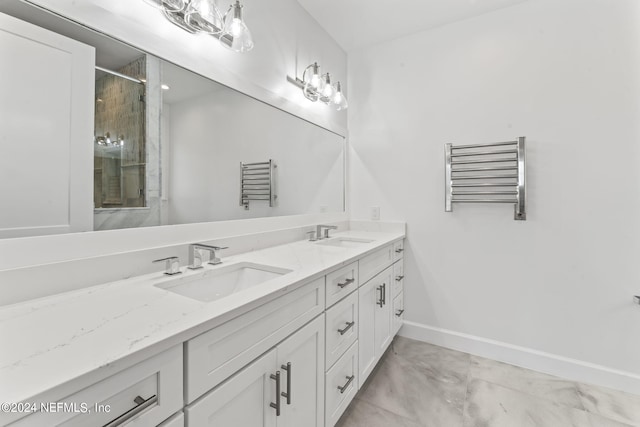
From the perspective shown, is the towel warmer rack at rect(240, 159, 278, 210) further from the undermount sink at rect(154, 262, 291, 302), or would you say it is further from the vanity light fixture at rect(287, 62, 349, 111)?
the vanity light fixture at rect(287, 62, 349, 111)

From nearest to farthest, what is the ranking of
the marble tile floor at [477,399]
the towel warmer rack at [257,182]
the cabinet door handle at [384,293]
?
the marble tile floor at [477,399] → the towel warmer rack at [257,182] → the cabinet door handle at [384,293]

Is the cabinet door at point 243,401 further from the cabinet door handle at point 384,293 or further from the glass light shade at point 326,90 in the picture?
the glass light shade at point 326,90

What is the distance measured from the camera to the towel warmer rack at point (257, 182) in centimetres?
158

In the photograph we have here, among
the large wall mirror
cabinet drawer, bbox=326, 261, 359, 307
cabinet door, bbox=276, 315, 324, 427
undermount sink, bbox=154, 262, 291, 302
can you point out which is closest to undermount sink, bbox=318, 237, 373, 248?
the large wall mirror

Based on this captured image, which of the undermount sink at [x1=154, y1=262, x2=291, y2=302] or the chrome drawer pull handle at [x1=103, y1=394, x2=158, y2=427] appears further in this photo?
the undermount sink at [x1=154, y1=262, x2=291, y2=302]

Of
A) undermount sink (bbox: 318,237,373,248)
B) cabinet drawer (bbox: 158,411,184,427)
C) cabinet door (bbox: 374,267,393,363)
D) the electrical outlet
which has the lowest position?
cabinet door (bbox: 374,267,393,363)

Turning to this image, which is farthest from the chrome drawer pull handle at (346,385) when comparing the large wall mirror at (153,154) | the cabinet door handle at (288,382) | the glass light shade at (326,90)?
the glass light shade at (326,90)

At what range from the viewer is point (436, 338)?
2.22m

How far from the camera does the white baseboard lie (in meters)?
1.71

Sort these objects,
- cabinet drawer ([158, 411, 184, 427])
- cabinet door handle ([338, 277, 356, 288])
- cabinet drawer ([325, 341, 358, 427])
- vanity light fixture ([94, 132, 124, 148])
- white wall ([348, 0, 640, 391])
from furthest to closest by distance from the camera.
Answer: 1. white wall ([348, 0, 640, 391])
2. cabinet door handle ([338, 277, 356, 288])
3. cabinet drawer ([325, 341, 358, 427])
4. vanity light fixture ([94, 132, 124, 148])
5. cabinet drawer ([158, 411, 184, 427])

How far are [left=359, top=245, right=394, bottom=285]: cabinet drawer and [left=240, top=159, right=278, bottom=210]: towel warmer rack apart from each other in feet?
2.22

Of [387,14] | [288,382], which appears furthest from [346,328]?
[387,14]

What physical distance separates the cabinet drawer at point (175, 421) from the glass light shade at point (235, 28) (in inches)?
55.4

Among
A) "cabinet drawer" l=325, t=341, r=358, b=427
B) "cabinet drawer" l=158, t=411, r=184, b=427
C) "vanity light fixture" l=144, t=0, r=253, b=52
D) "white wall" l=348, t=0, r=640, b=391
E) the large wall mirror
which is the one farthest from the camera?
"white wall" l=348, t=0, r=640, b=391
